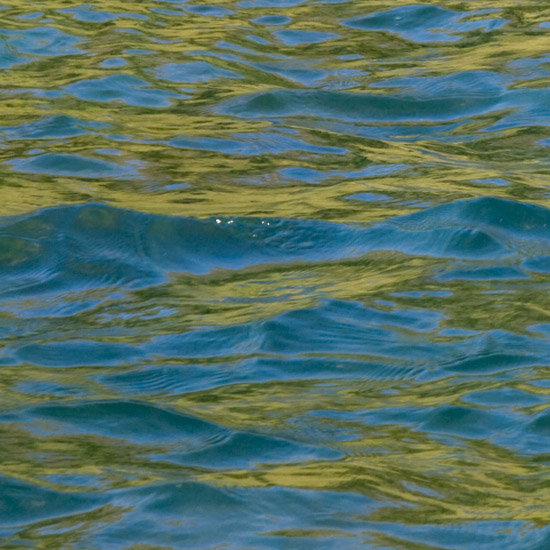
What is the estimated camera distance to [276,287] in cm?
395

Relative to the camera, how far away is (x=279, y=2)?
24.7ft

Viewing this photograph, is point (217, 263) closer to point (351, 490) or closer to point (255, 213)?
point (255, 213)

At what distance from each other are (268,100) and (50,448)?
3127 millimetres

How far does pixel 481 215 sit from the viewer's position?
14.3 ft

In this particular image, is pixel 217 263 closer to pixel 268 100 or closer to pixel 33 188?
pixel 33 188

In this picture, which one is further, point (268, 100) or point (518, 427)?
point (268, 100)

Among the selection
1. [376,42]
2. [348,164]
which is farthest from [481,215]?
[376,42]

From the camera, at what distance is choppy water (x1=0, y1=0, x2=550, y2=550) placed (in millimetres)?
2709

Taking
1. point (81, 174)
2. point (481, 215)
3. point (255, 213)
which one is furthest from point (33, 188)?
point (481, 215)

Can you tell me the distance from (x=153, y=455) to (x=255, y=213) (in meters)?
1.67


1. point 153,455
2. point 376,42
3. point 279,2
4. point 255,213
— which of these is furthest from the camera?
point 279,2

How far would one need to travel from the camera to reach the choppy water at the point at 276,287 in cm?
271

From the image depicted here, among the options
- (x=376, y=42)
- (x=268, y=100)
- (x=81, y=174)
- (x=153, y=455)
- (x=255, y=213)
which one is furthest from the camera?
(x=376, y=42)

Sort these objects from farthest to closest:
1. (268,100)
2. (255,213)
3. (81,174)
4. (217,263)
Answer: (268,100), (81,174), (255,213), (217,263)
